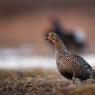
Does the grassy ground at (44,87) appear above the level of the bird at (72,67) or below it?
below

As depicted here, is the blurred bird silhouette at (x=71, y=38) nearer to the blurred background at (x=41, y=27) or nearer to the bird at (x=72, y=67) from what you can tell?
the blurred background at (x=41, y=27)

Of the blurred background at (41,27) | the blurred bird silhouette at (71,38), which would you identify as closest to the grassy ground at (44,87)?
the blurred background at (41,27)

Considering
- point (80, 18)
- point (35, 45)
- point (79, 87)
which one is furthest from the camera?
point (80, 18)

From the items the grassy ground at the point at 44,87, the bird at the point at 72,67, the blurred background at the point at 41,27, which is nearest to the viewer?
the grassy ground at the point at 44,87

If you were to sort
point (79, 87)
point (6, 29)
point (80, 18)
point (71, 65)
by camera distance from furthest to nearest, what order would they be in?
point (80, 18) < point (6, 29) < point (71, 65) < point (79, 87)

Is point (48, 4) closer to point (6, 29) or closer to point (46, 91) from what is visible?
point (6, 29)

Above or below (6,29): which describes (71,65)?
below

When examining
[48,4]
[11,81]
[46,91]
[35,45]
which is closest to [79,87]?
[46,91]

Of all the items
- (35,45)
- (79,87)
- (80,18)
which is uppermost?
(80,18)
